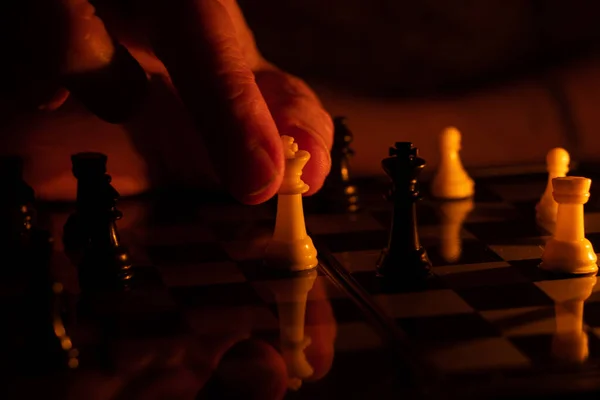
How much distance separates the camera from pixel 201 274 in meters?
1.19

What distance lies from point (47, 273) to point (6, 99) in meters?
0.54

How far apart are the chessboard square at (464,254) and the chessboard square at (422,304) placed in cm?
12

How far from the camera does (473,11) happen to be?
2180mm

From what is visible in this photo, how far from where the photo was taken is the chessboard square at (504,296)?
1053 millimetres

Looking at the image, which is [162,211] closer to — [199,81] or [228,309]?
[199,81]

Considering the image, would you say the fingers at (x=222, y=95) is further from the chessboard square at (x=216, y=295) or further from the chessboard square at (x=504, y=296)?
the chessboard square at (x=504, y=296)

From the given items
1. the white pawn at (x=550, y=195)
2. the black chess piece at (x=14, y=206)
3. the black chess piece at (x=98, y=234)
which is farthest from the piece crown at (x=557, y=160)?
the black chess piece at (x=14, y=206)

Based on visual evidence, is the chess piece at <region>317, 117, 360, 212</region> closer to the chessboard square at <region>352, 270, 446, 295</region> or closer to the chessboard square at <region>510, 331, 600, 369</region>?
the chessboard square at <region>352, 270, 446, 295</region>

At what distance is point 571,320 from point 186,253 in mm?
516

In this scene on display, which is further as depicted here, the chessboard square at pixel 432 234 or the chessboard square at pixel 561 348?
the chessboard square at pixel 432 234

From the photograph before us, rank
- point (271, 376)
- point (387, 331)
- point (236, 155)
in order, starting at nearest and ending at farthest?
point (271, 376) < point (387, 331) < point (236, 155)

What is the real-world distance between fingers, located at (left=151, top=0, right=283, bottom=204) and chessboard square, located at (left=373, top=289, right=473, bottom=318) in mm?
210

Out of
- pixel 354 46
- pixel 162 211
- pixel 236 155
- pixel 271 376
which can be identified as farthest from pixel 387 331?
pixel 354 46

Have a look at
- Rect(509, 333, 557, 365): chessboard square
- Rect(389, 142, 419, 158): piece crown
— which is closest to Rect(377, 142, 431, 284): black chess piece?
Rect(389, 142, 419, 158): piece crown
